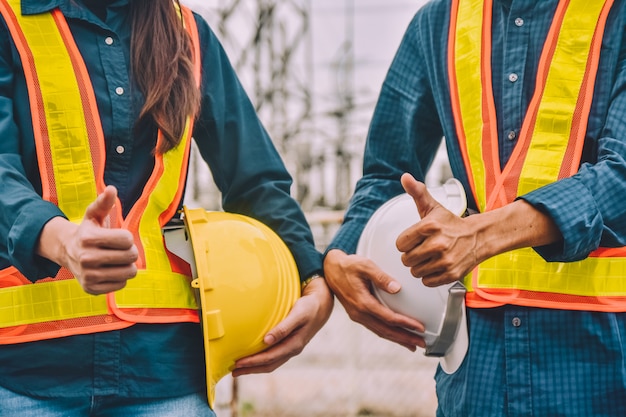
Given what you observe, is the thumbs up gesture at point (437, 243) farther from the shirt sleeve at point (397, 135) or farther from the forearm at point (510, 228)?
the shirt sleeve at point (397, 135)

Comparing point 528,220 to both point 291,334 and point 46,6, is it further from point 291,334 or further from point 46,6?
point 46,6

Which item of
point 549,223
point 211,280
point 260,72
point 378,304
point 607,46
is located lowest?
point 260,72

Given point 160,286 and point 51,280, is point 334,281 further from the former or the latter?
point 51,280

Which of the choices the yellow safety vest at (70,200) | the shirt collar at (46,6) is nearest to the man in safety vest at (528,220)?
the yellow safety vest at (70,200)

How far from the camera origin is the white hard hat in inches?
83.4

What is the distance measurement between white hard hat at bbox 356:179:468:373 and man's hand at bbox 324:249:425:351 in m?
0.03

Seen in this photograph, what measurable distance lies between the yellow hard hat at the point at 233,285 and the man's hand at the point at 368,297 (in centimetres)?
17

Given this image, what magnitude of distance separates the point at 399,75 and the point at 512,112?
0.48 metres

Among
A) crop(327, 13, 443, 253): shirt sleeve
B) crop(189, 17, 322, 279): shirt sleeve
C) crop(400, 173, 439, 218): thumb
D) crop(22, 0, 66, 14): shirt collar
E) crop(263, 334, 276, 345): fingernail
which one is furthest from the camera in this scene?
crop(327, 13, 443, 253): shirt sleeve

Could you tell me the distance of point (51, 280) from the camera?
6.11 feet

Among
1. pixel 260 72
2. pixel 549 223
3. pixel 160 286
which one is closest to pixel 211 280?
pixel 160 286

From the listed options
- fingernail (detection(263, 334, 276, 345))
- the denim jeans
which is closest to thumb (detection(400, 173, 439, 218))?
fingernail (detection(263, 334, 276, 345))

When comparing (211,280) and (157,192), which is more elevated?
(157,192)

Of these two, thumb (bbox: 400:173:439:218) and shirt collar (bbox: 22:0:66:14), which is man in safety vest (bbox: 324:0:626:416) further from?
shirt collar (bbox: 22:0:66:14)
